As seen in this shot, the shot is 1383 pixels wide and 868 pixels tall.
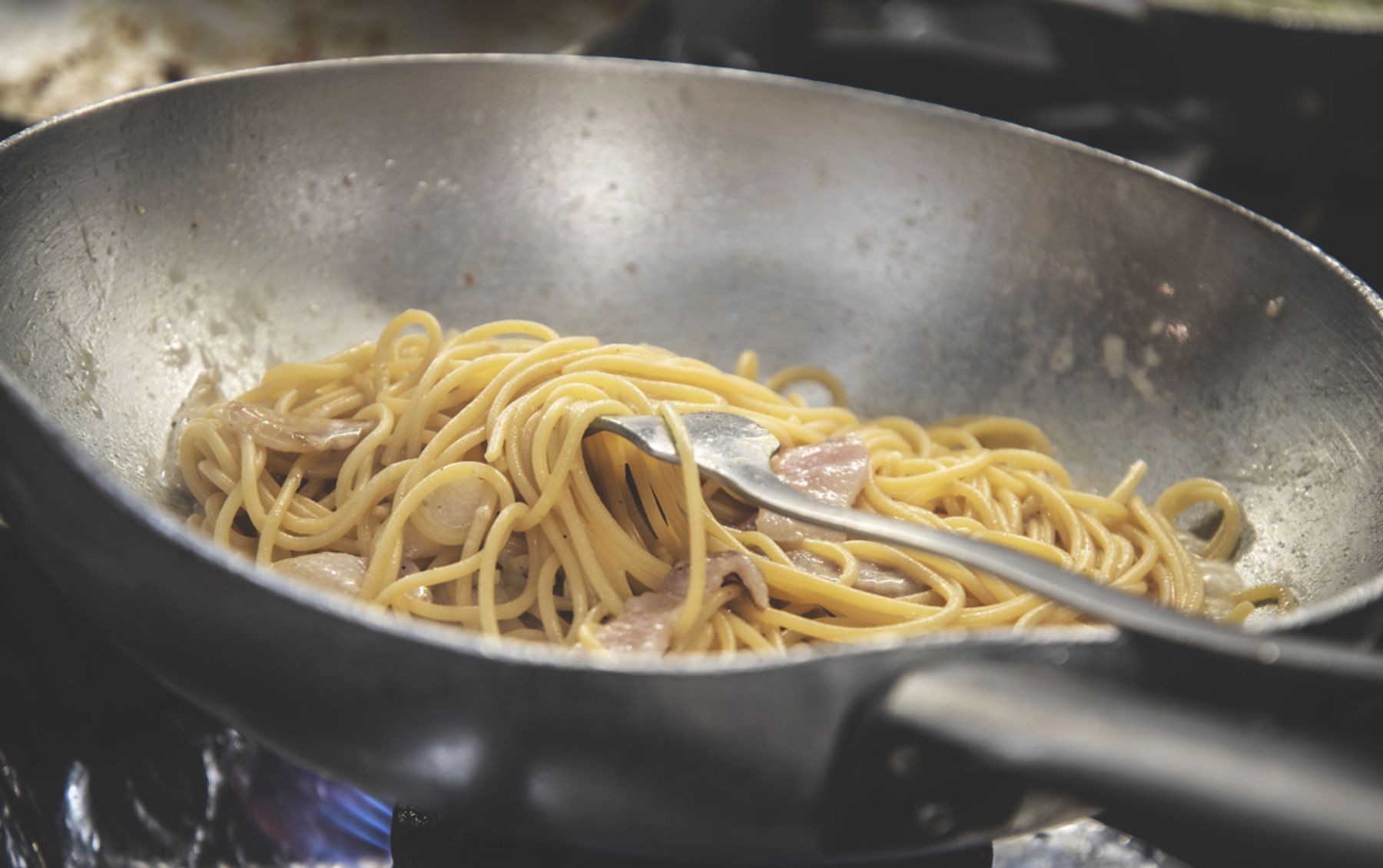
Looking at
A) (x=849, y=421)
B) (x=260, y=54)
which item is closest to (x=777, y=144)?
(x=849, y=421)

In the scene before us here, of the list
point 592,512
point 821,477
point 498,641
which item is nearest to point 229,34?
point 592,512

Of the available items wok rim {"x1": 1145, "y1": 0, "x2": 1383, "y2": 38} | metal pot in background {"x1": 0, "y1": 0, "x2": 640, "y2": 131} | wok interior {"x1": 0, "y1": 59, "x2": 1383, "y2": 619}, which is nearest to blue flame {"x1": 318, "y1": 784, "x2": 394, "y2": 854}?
wok interior {"x1": 0, "y1": 59, "x2": 1383, "y2": 619}

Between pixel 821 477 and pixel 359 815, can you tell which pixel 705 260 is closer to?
pixel 821 477

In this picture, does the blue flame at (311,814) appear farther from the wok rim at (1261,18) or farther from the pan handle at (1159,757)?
the wok rim at (1261,18)

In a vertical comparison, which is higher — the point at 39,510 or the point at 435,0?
the point at 435,0

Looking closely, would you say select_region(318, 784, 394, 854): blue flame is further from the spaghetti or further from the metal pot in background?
the metal pot in background

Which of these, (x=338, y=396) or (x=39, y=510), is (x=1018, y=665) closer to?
(x=39, y=510)

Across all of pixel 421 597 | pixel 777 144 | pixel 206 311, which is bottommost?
pixel 421 597
